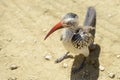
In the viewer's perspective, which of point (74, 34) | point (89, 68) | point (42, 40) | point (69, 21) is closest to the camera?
point (69, 21)

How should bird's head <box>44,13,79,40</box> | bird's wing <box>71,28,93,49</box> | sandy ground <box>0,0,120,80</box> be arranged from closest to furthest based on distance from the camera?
bird's head <box>44,13,79,40</box>
bird's wing <box>71,28,93,49</box>
sandy ground <box>0,0,120,80</box>

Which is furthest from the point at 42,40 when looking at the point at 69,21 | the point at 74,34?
the point at 69,21

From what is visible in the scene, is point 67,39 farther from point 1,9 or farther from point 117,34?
point 1,9

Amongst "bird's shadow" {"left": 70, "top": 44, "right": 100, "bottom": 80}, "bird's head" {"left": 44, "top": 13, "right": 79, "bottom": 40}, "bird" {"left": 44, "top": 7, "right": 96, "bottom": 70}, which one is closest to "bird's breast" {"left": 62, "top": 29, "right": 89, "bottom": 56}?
"bird" {"left": 44, "top": 7, "right": 96, "bottom": 70}

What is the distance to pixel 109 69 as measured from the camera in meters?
4.88

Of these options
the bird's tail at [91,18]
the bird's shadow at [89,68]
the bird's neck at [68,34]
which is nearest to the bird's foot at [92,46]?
the bird's shadow at [89,68]

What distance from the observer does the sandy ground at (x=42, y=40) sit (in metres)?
4.95

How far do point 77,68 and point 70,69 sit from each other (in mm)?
110

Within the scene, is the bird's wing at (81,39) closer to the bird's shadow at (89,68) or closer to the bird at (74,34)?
the bird at (74,34)

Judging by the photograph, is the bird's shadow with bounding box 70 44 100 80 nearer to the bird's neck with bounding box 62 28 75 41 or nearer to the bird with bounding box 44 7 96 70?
the bird with bounding box 44 7 96 70

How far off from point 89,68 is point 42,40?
0.99 meters

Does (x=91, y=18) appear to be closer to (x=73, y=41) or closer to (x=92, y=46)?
(x=92, y=46)

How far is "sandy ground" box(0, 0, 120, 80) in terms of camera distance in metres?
4.95

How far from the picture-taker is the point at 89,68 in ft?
16.2
